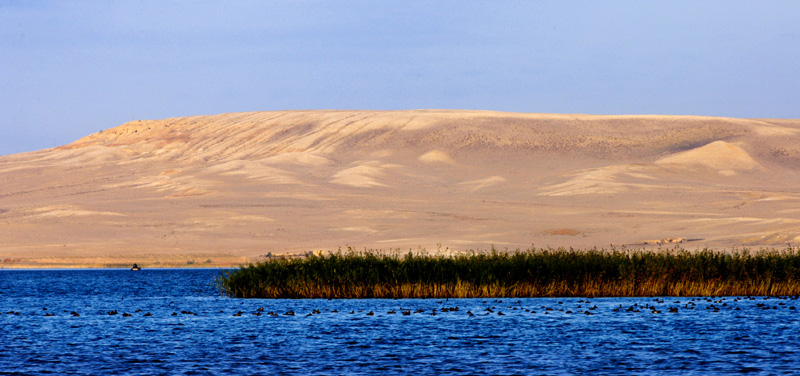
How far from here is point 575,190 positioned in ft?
492

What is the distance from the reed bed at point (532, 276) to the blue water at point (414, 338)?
0.57 m

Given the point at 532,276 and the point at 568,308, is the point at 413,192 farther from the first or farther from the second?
the point at 568,308

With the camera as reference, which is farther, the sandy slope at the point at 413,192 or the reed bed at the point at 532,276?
the sandy slope at the point at 413,192

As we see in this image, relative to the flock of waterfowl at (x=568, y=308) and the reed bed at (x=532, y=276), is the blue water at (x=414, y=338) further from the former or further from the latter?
the reed bed at (x=532, y=276)

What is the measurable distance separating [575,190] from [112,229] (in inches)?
2363

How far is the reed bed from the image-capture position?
138 feet

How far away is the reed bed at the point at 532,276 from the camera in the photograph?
4203 cm

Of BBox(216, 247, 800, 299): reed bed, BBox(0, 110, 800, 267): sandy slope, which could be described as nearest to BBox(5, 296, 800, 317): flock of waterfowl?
BBox(216, 247, 800, 299): reed bed

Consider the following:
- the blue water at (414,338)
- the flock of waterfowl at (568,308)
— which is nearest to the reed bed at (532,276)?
the blue water at (414,338)

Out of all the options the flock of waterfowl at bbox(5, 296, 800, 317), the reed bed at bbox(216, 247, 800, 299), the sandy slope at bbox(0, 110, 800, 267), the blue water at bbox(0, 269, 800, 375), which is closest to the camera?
the blue water at bbox(0, 269, 800, 375)

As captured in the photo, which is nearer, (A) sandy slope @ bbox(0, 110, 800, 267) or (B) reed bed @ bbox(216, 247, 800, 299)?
(B) reed bed @ bbox(216, 247, 800, 299)

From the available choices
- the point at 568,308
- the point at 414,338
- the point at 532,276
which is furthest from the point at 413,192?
the point at 414,338

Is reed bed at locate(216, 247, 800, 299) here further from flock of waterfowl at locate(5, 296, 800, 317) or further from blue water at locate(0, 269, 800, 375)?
flock of waterfowl at locate(5, 296, 800, 317)

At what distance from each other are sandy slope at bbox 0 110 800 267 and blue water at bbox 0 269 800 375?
69006 millimetres
